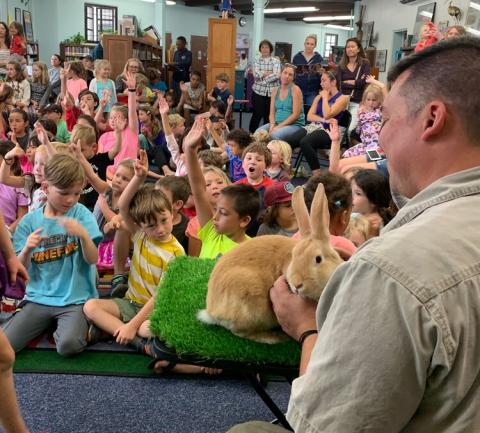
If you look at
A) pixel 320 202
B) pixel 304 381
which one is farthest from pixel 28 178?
pixel 304 381

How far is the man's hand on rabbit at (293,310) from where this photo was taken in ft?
4.44

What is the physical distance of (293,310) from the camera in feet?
4.55

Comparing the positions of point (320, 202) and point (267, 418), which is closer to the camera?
point (320, 202)

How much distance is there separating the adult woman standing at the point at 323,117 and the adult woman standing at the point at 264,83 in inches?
73.1

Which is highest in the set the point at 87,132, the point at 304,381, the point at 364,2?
the point at 364,2

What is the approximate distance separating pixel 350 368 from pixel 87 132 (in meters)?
4.22

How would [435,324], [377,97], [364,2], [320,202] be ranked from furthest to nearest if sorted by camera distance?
1. [364,2]
2. [377,97]
3. [320,202]
4. [435,324]

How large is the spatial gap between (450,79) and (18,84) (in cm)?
767

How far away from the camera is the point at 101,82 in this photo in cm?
745

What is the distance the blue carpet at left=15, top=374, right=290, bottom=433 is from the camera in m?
Result: 2.15

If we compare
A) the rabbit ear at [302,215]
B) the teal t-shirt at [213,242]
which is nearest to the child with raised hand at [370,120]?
the teal t-shirt at [213,242]

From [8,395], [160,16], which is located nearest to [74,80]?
[8,395]

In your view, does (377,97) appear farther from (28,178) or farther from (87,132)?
(28,178)

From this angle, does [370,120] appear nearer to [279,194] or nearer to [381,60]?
[279,194]
